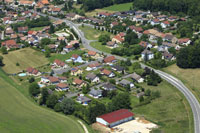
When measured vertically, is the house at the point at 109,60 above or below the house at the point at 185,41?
below

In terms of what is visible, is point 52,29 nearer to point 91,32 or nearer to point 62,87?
point 91,32

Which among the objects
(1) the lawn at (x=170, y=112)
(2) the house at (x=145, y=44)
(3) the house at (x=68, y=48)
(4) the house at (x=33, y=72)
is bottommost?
(1) the lawn at (x=170, y=112)

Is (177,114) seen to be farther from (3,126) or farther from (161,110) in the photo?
(3,126)

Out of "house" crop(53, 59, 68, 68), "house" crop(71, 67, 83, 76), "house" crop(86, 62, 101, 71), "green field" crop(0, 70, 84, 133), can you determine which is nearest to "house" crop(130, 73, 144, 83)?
"house" crop(86, 62, 101, 71)

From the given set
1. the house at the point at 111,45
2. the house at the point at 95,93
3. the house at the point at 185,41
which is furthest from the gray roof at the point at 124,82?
the house at the point at 185,41

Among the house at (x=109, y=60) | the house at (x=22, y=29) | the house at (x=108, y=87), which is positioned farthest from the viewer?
the house at (x=22, y=29)

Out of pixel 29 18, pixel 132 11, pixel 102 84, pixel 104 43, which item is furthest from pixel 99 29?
pixel 102 84

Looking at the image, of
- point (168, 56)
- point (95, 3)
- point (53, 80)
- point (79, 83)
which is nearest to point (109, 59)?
point (168, 56)

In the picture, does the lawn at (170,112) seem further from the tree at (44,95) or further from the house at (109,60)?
the house at (109,60)
